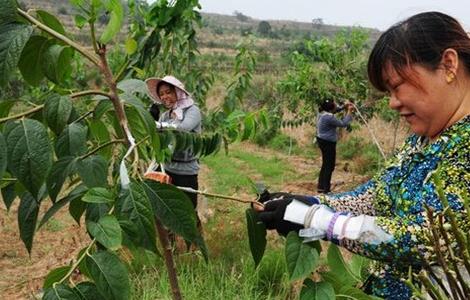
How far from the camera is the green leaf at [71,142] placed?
911 mm

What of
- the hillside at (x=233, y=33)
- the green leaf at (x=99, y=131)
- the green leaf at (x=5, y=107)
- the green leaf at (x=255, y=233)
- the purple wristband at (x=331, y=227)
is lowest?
the hillside at (x=233, y=33)

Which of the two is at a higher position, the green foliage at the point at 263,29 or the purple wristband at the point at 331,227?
the purple wristband at the point at 331,227

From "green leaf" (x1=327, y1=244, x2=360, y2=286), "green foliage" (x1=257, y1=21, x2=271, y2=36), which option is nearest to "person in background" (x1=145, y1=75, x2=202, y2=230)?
"green leaf" (x1=327, y1=244, x2=360, y2=286)

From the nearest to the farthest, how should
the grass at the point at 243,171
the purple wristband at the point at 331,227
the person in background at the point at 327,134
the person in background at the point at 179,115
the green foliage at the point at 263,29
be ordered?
1. the purple wristband at the point at 331,227
2. the person in background at the point at 179,115
3. the person in background at the point at 327,134
4. the grass at the point at 243,171
5. the green foliage at the point at 263,29

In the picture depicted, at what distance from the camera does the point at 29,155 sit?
2.54 ft

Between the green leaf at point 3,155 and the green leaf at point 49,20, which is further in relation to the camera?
the green leaf at point 49,20

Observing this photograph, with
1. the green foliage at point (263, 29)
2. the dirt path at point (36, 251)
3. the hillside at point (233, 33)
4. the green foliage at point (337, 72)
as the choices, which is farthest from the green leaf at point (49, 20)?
the green foliage at point (263, 29)

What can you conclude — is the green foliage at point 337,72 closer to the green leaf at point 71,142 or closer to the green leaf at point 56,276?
the green leaf at point 71,142

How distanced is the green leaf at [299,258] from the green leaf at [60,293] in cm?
37

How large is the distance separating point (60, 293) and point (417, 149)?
86 centimetres

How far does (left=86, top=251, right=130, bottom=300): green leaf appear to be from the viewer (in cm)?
81

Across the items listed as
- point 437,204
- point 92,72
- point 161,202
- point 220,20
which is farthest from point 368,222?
point 220,20

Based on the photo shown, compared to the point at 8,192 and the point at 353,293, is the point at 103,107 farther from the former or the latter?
the point at 353,293

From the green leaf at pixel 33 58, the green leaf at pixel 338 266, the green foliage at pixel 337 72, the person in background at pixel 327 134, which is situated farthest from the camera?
the green foliage at pixel 337 72
